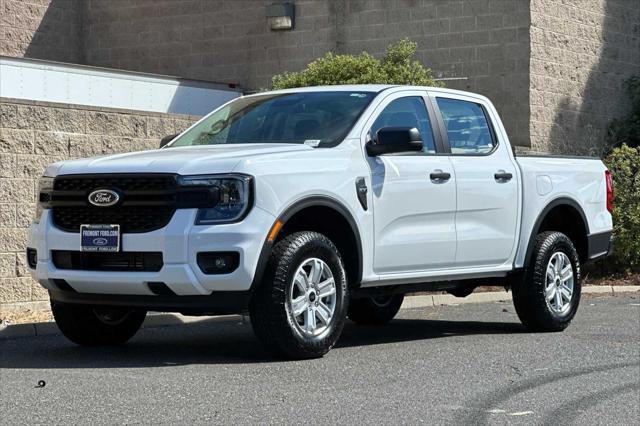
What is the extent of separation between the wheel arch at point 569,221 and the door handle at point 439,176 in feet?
5.02

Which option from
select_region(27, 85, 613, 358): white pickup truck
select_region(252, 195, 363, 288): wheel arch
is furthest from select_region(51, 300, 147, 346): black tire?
select_region(252, 195, 363, 288): wheel arch

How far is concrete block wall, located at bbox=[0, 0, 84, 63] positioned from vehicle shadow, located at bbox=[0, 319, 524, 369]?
14743 mm

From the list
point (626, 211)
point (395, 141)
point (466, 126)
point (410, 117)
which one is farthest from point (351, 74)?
point (395, 141)

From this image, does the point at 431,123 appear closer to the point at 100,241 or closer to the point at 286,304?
the point at 286,304

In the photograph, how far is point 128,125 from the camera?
43.5ft

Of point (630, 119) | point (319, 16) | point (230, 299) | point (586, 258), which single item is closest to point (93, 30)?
point (319, 16)

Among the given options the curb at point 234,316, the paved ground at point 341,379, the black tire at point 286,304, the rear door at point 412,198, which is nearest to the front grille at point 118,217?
the black tire at point 286,304

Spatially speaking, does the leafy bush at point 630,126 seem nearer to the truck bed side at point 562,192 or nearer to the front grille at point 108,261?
the truck bed side at point 562,192

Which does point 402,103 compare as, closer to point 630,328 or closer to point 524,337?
point 524,337

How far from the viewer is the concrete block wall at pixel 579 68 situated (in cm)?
2123

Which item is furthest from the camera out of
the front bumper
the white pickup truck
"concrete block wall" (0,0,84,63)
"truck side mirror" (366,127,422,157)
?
"concrete block wall" (0,0,84,63)

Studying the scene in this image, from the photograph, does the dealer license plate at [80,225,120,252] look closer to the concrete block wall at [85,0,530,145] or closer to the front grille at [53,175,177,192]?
the front grille at [53,175,177,192]

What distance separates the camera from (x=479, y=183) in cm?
1038

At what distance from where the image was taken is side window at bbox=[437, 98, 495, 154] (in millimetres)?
10531
